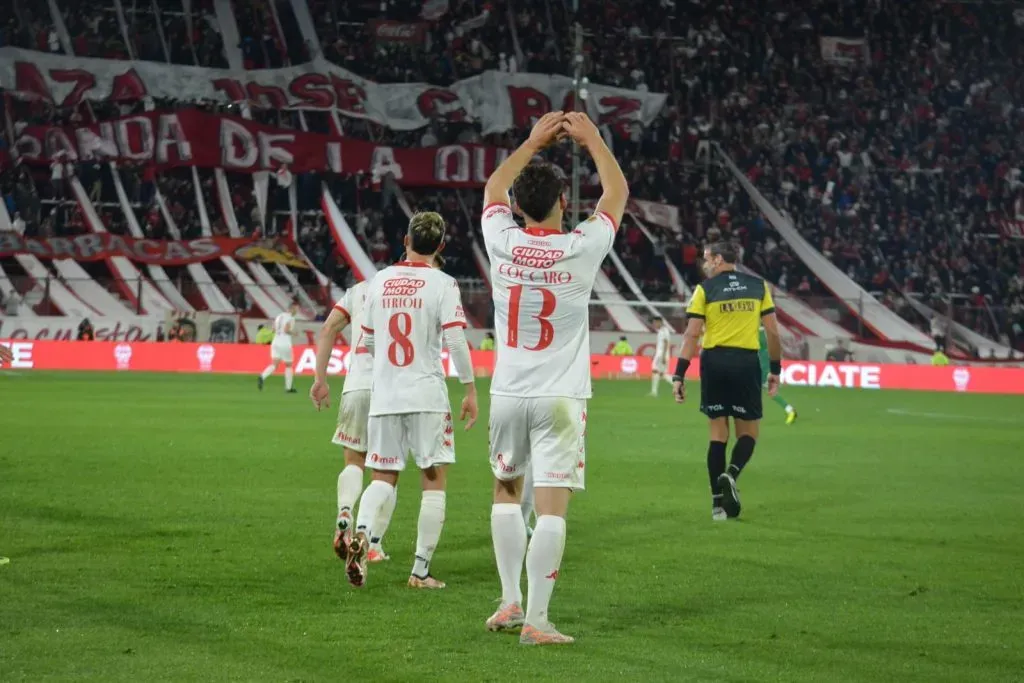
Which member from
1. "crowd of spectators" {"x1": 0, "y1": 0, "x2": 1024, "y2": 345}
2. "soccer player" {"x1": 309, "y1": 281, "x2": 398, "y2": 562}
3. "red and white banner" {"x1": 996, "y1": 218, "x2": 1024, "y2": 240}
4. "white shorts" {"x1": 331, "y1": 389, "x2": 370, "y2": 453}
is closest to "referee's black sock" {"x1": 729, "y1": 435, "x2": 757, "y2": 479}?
"soccer player" {"x1": 309, "y1": 281, "x2": 398, "y2": 562}

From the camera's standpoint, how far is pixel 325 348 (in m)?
8.88

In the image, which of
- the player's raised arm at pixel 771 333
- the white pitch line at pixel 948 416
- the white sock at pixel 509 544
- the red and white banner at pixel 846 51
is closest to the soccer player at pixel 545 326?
the white sock at pixel 509 544

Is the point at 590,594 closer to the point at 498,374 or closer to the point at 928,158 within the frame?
the point at 498,374

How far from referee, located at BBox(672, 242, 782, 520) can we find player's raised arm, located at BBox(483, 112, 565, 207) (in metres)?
4.99

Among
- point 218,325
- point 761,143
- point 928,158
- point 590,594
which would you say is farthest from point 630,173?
point 590,594

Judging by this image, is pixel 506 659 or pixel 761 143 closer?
pixel 506 659

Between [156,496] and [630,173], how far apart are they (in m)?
38.4

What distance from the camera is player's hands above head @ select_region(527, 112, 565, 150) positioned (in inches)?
250

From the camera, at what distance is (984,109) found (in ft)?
171

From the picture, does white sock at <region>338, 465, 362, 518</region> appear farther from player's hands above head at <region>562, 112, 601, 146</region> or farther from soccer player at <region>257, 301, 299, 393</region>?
soccer player at <region>257, 301, 299, 393</region>

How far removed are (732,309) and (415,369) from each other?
4093 millimetres

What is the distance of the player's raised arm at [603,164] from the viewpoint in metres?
6.41

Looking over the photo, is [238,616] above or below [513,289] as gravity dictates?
below

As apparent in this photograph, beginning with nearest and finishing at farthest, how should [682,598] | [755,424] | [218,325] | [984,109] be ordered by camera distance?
[682,598], [755,424], [218,325], [984,109]
